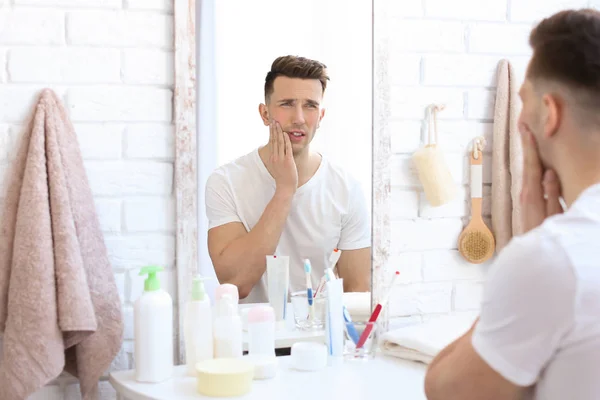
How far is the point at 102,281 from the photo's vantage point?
1.25 m

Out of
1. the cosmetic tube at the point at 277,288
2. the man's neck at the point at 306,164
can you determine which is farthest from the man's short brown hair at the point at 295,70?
the cosmetic tube at the point at 277,288

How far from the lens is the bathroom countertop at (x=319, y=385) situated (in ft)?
3.83

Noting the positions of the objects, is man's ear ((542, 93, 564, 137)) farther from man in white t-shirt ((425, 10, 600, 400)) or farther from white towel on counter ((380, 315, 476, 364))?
white towel on counter ((380, 315, 476, 364))

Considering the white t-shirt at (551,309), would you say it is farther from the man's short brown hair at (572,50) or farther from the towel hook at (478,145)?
the towel hook at (478,145)

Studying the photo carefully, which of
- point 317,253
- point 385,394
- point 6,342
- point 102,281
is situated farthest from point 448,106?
Result: point 6,342

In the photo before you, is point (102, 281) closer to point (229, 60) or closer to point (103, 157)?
point (103, 157)

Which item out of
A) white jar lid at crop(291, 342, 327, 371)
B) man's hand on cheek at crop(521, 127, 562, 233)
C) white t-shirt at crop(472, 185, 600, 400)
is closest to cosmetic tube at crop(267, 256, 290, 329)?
white jar lid at crop(291, 342, 327, 371)

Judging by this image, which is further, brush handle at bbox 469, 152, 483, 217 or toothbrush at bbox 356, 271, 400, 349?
brush handle at bbox 469, 152, 483, 217

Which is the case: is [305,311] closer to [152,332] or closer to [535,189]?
[152,332]

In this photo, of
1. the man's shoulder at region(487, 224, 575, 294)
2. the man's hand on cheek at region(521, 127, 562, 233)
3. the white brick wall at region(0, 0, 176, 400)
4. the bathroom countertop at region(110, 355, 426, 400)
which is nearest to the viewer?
the man's shoulder at region(487, 224, 575, 294)

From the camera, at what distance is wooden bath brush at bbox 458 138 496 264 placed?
60.8 inches

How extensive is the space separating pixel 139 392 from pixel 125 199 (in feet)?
1.22

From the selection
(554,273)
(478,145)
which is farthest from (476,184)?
(554,273)

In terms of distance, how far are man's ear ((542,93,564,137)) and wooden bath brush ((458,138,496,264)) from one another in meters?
0.74
